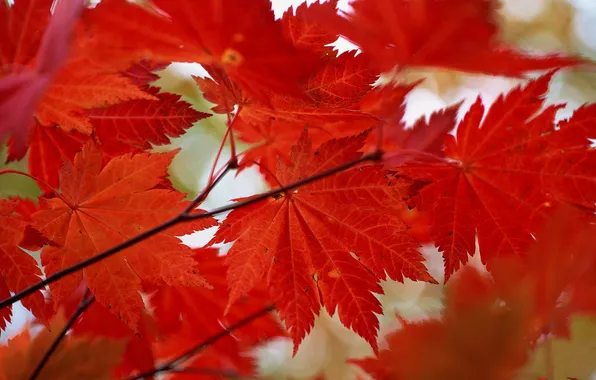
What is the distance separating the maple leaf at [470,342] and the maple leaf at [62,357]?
405 millimetres

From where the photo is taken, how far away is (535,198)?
81 cm

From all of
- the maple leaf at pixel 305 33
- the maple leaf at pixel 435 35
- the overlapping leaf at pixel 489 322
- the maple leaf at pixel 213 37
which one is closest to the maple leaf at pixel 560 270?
the overlapping leaf at pixel 489 322

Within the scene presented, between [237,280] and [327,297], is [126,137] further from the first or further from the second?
[327,297]

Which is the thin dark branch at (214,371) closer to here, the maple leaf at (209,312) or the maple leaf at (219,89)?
the maple leaf at (209,312)

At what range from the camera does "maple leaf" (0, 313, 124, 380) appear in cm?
64

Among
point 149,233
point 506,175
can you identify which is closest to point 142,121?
point 149,233

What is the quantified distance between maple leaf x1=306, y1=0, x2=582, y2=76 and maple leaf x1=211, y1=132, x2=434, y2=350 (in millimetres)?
168

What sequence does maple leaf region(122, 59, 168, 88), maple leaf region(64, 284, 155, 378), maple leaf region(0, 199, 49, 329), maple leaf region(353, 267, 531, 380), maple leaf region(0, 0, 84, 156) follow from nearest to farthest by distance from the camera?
maple leaf region(353, 267, 531, 380) → maple leaf region(0, 0, 84, 156) → maple leaf region(0, 199, 49, 329) → maple leaf region(122, 59, 168, 88) → maple leaf region(64, 284, 155, 378)

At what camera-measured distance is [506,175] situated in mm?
841

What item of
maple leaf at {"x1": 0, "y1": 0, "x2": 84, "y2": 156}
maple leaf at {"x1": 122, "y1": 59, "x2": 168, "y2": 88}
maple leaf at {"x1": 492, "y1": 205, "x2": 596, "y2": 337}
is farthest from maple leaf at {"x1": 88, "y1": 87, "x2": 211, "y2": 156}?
maple leaf at {"x1": 492, "y1": 205, "x2": 596, "y2": 337}

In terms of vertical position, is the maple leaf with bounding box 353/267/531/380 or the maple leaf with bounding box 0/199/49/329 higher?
the maple leaf with bounding box 0/199/49/329

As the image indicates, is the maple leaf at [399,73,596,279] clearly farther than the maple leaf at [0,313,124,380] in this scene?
Yes

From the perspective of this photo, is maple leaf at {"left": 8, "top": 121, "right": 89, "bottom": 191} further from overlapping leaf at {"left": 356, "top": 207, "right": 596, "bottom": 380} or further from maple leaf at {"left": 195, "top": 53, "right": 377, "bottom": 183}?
overlapping leaf at {"left": 356, "top": 207, "right": 596, "bottom": 380}

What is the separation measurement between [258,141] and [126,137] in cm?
30
